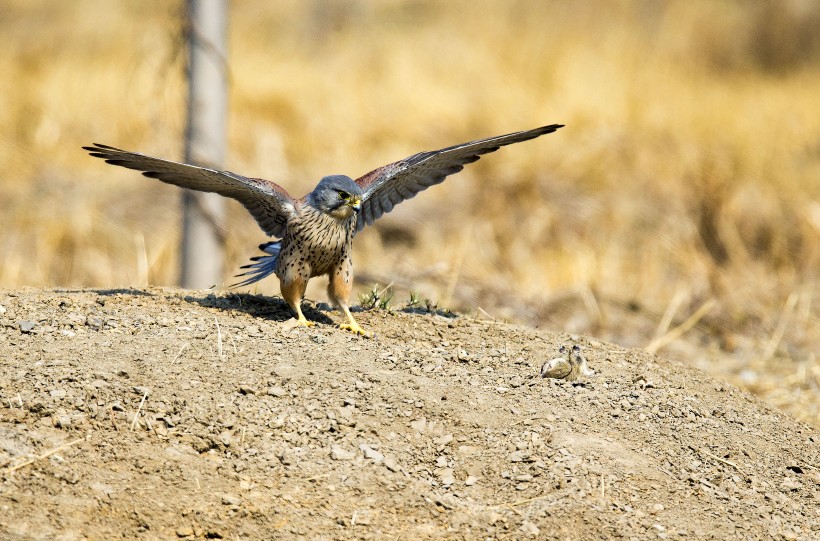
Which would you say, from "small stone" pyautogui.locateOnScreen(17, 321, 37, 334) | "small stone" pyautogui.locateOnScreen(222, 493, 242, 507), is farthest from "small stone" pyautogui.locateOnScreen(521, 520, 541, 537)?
"small stone" pyautogui.locateOnScreen(17, 321, 37, 334)

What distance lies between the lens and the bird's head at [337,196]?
3482 mm

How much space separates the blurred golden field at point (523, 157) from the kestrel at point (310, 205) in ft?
3.31

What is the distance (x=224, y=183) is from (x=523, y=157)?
5647 millimetres

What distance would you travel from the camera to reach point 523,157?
8.97 m

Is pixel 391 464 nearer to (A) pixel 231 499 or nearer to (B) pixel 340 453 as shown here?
(B) pixel 340 453

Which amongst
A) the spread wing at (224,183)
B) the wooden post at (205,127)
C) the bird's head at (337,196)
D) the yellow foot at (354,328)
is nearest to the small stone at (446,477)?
the yellow foot at (354,328)

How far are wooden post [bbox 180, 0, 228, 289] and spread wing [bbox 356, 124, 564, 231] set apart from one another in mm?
1102

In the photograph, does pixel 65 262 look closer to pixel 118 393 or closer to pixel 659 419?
pixel 118 393

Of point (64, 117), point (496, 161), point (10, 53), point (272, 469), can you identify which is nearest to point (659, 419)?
point (272, 469)

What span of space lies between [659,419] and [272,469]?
1.31m

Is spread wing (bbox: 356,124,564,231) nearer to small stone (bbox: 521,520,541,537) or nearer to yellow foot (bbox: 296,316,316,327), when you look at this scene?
yellow foot (bbox: 296,316,316,327)

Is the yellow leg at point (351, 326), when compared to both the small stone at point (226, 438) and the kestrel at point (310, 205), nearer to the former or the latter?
the kestrel at point (310, 205)

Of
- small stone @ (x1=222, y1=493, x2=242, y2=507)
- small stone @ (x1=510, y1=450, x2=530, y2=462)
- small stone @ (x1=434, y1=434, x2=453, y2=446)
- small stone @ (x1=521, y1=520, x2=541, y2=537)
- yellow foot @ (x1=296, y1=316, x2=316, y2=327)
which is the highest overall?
yellow foot @ (x1=296, y1=316, x2=316, y2=327)

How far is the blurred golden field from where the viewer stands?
225 inches
